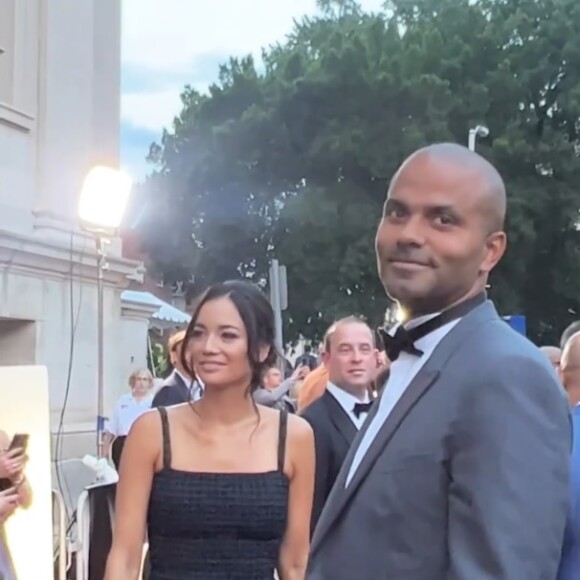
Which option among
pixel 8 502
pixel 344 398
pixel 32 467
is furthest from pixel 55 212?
pixel 344 398

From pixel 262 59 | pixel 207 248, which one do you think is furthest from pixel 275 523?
pixel 262 59

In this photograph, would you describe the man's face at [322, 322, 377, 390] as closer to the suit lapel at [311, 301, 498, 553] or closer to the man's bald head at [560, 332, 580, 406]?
the man's bald head at [560, 332, 580, 406]

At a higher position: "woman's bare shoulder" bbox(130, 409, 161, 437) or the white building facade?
the white building facade

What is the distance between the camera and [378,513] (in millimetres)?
1777

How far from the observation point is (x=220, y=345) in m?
3.34

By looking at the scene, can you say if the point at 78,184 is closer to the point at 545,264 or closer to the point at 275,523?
the point at 275,523

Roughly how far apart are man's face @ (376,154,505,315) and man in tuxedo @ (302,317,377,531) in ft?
8.19

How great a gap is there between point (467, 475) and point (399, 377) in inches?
12.6

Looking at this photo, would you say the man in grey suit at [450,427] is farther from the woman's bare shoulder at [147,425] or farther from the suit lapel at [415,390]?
the woman's bare shoulder at [147,425]

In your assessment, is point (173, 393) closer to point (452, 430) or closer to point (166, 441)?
point (166, 441)

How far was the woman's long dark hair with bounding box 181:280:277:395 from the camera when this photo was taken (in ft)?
11.1

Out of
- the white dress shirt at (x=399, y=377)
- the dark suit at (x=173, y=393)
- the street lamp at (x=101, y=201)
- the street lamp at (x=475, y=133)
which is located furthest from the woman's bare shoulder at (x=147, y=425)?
the street lamp at (x=475, y=133)

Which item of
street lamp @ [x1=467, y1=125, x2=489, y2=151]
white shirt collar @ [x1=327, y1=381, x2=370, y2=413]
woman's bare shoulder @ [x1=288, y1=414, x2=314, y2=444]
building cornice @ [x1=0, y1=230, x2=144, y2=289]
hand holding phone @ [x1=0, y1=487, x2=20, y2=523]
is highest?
street lamp @ [x1=467, y1=125, x2=489, y2=151]

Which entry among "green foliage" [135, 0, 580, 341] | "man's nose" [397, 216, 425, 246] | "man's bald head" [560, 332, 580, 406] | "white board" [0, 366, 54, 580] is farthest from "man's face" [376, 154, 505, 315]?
"green foliage" [135, 0, 580, 341]
